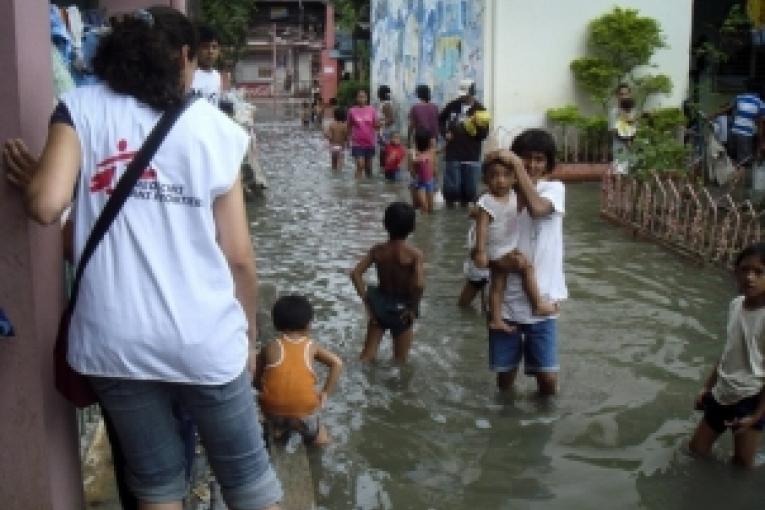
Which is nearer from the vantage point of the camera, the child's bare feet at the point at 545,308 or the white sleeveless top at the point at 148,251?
the white sleeveless top at the point at 148,251

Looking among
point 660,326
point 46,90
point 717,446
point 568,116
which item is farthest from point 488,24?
point 46,90

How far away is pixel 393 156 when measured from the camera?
15.0 metres

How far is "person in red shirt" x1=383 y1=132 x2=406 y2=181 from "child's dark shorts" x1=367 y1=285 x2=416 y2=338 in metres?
9.09

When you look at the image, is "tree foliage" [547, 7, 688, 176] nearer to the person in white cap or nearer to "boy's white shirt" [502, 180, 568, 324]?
the person in white cap

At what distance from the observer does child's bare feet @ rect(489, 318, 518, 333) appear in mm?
5230

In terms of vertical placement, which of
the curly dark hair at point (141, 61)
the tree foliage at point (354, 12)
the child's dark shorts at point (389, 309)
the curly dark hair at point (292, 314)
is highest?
the tree foliage at point (354, 12)

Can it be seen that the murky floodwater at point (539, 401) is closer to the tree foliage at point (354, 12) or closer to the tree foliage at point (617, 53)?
the tree foliage at point (617, 53)

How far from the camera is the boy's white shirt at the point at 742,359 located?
4383 mm

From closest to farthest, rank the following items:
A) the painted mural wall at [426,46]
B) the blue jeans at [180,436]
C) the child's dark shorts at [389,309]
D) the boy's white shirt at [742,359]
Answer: the blue jeans at [180,436], the boy's white shirt at [742,359], the child's dark shorts at [389,309], the painted mural wall at [426,46]

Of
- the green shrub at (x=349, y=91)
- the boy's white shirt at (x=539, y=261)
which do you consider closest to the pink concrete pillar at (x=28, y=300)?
the boy's white shirt at (x=539, y=261)

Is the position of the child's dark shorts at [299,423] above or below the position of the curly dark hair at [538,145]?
below

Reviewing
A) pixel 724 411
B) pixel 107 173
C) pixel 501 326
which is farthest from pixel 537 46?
pixel 107 173

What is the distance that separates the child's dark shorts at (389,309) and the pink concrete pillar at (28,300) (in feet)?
10.2

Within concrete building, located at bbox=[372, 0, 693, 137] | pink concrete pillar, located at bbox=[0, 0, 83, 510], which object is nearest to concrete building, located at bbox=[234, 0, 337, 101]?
concrete building, located at bbox=[372, 0, 693, 137]
